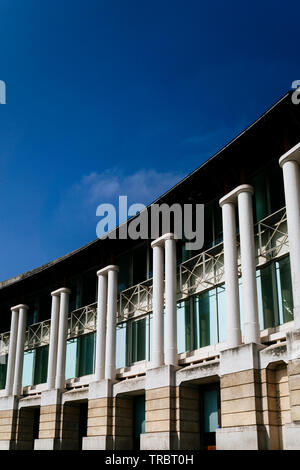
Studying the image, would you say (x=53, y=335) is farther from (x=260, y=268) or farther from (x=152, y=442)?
(x=260, y=268)

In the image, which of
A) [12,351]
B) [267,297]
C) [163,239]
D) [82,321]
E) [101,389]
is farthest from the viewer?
[12,351]

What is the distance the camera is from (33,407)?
37.2 meters

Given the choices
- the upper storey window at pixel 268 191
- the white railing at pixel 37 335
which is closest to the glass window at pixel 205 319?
the upper storey window at pixel 268 191

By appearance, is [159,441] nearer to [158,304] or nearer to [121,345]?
[158,304]

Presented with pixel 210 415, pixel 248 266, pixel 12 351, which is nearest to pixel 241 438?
pixel 210 415

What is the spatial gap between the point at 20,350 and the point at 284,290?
22.7 m

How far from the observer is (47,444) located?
110 feet

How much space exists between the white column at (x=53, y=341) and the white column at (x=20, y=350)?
13.3 ft

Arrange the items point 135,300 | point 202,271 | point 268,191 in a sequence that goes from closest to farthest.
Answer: point 268,191 → point 202,271 → point 135,300

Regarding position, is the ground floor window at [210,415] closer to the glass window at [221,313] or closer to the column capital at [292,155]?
the glass window at [221,313]

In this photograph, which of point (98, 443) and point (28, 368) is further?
point (28, 368)

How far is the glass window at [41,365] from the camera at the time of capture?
39.2 metres

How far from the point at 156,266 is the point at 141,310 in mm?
3569
